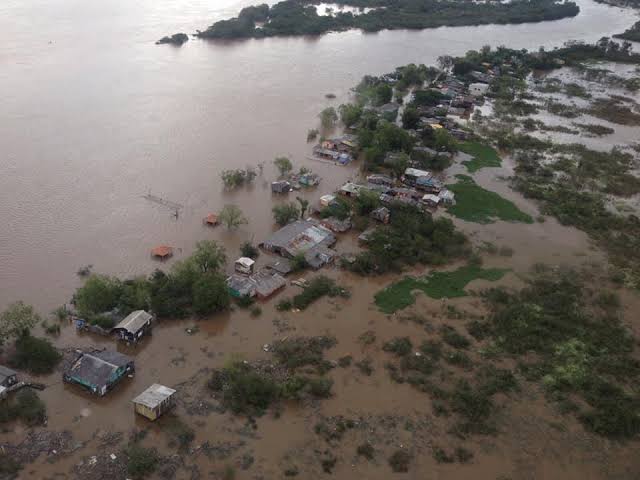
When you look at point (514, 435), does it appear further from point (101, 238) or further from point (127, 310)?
point (101, 238)

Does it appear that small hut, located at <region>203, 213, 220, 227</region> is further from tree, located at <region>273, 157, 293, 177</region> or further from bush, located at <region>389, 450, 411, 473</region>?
bush, located at <region>389, 450, 411, 473</region>

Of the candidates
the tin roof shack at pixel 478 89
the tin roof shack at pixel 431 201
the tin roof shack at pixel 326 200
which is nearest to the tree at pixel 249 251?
the tin roof shack at pixel 326 200

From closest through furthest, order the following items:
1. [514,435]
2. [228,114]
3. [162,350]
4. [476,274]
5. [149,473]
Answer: [149,473], [514,435], [162,350], [476,274], [228,114]

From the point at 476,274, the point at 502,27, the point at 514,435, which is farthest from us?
the point at 502,27

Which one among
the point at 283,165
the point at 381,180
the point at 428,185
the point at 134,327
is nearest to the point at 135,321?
the point at 134,327

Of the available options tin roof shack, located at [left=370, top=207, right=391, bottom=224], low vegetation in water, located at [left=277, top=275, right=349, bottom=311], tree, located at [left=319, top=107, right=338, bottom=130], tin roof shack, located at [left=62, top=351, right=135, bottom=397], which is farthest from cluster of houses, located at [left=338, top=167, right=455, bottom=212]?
tin roof shack, located at [left=62, top=351, right=135, bottom=397]

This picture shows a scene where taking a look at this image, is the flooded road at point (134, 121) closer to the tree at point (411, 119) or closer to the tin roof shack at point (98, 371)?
the tin roof shack at point (98, 371)

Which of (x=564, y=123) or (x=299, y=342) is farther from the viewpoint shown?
(x=564, y=123)

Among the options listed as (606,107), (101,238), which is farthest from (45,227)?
(606,107)
